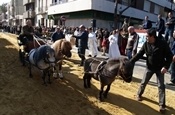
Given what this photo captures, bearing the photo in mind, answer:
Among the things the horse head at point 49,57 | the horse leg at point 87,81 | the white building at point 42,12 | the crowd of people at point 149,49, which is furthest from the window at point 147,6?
the horse head at point 49,57

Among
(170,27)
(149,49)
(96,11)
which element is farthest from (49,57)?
(96,11)

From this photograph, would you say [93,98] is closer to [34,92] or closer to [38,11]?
[34,92]

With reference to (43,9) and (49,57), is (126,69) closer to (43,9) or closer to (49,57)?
(49,57)

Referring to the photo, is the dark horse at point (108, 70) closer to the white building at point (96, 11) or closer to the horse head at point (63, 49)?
the horse head at point (63, 49)

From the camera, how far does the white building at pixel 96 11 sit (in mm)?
31928

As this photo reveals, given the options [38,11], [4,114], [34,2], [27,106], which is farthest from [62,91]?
[34,2]

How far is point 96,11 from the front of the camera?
106 feet

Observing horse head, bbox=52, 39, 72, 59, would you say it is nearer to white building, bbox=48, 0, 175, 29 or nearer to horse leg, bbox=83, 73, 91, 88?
horse leg, bbox=83, 73, 91, 88

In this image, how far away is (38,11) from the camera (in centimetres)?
5012

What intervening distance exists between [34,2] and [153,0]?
80.3 ft

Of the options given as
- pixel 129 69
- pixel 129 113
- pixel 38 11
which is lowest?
pixel 129 113

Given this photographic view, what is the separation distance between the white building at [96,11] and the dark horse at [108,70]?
→ 65.9 feet

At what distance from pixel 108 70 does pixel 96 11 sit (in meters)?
25.6

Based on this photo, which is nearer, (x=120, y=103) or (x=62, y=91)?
(x=120, y=103)
